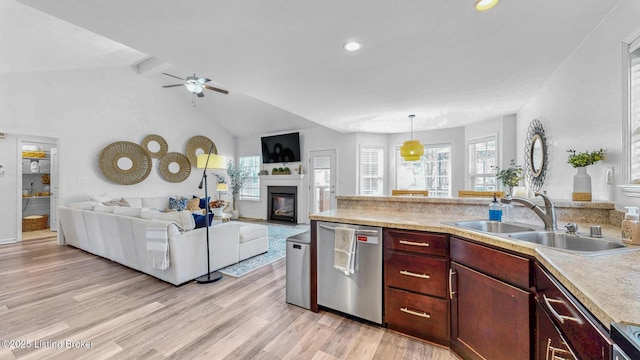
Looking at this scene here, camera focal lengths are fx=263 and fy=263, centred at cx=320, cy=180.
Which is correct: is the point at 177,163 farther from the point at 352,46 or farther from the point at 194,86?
the point at 352,46

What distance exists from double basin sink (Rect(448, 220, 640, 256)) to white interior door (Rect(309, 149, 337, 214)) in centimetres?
476

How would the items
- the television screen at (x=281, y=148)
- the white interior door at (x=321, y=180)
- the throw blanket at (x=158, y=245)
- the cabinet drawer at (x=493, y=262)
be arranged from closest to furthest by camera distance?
1. the cabinet drawer at (x=493, y=262)
2. the throw blanket at (x=158, y=245)
3. the white interior door at (x=321, y=180)
4. the television screen at (x=281, y=148)

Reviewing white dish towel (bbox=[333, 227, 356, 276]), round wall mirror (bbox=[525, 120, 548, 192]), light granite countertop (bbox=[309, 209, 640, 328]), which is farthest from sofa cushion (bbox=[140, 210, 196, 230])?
round wall mirror (bbox=[525, 120, 548, 192])

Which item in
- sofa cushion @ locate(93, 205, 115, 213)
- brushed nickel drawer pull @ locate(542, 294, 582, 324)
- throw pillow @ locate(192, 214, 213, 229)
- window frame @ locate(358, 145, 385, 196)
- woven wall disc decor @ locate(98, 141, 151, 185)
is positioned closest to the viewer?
brushed nickel drawer pull @ locate(542, 294, 582, 324)

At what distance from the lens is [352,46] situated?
222 cm

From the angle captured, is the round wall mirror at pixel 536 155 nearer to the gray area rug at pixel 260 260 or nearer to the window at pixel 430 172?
the window at pixel 430 172

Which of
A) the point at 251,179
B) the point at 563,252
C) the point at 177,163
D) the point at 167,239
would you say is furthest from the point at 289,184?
the point at 563,252

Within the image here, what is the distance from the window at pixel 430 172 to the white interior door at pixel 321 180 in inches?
65.7

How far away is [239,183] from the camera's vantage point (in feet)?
26.2

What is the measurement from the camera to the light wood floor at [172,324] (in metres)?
1.83

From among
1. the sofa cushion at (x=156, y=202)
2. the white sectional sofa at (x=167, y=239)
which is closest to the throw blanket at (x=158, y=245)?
the white sectional sofa at (x=167, y=239)

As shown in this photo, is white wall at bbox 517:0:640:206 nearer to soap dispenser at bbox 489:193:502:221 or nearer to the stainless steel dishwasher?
soap dispenser at bbox 489:193:502:221

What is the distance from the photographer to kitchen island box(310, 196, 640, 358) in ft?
2.44

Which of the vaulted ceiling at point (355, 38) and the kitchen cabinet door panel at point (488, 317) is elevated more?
the vaulted ceiling at point (355, 38)
